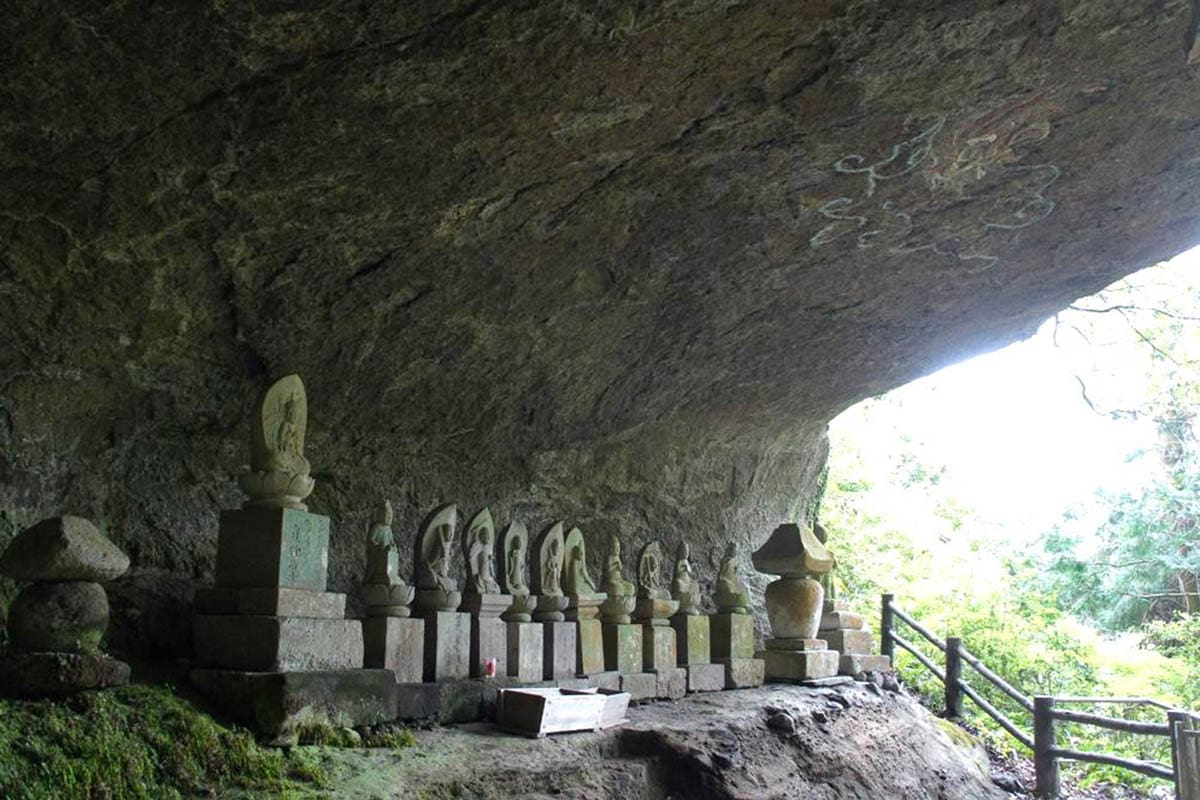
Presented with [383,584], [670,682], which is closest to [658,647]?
[670,682]

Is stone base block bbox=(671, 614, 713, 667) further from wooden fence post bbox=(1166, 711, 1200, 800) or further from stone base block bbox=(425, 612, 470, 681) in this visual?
wooden fence post bbox=(1166, 711, 1200, 800)

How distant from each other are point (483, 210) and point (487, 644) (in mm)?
2263

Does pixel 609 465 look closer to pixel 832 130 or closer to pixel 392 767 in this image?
pixel 832 130

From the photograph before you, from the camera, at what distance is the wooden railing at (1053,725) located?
21.1 ft

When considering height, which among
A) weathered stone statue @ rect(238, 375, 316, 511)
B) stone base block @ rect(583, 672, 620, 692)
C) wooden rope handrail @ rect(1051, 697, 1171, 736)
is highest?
weathered stone statue @ rect(238, 375, 316, 511)

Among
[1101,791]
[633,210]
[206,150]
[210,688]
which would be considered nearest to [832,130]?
[633,210]

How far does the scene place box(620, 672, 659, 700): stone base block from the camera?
629 centimetres

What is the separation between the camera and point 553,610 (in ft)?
20.5

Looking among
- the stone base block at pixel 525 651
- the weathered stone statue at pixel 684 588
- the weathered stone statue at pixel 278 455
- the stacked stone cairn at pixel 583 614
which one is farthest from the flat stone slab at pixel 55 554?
the weathered stone statue at pixel 684 588

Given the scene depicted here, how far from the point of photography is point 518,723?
15.9 feet

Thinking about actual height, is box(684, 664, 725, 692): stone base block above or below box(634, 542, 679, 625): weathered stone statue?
below

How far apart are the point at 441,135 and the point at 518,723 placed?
262cm

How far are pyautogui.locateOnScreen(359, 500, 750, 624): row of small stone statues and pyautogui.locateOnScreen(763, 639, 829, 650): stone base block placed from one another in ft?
1.42

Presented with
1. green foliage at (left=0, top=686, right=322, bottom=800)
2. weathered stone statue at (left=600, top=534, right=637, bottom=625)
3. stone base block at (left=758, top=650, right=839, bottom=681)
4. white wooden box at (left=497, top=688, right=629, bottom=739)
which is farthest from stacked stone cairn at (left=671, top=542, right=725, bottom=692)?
green foliage at (left=0, top=686, right=322, bottom=800)
